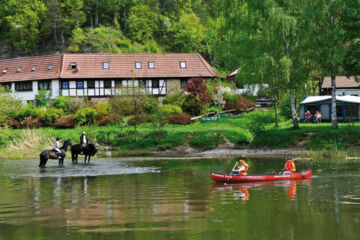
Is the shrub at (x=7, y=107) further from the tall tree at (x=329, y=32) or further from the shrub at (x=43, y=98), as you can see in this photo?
the tall tree at (x=329, y=32)

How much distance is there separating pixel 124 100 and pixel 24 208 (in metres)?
36.6

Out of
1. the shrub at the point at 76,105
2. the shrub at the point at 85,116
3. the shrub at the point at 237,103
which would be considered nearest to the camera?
the shrub at the point at 85,116

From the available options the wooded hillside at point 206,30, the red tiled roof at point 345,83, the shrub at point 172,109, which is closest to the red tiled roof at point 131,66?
the wooded hillside at point 206,30

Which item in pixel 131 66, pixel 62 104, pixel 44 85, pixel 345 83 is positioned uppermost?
pixel 131 66

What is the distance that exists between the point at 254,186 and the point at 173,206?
7.14m

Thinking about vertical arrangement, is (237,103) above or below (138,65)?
below

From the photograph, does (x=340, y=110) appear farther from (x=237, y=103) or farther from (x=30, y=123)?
(x=30, y=123)

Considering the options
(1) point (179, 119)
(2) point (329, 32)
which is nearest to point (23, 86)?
(1) point (179, 119)

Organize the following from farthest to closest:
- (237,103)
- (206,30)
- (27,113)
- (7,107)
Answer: (206,30) < (237,103) < (27,113) < (7,107)

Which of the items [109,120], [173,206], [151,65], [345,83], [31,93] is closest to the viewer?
[173,206]

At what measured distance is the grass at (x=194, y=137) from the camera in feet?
141

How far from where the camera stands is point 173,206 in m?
18.6

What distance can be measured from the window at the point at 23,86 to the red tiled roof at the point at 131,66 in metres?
5.88

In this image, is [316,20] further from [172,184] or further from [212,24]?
[212,24]
